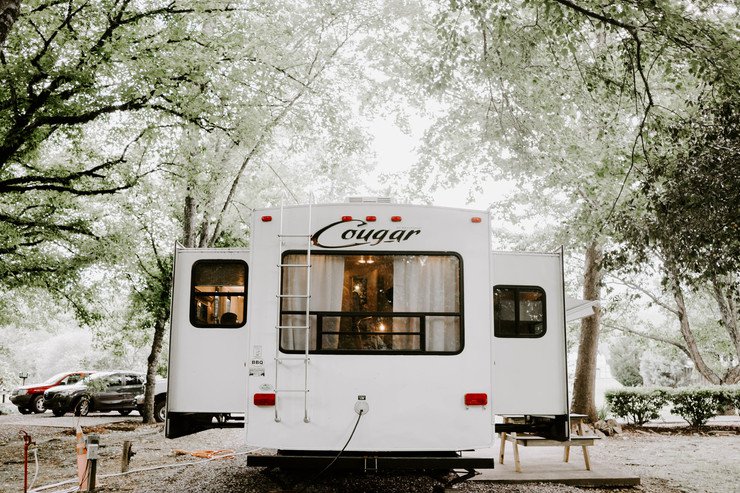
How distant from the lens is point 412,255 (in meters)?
6.03

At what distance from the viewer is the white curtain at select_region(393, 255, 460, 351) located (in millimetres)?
5875

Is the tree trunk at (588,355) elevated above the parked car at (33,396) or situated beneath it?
elevated above

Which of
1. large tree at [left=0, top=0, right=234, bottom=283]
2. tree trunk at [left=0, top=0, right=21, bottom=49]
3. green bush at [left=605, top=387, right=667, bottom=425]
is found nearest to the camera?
tree trunk at [left=0, top=0, right=21, bottom=49]

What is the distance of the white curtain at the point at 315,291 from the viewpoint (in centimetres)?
586

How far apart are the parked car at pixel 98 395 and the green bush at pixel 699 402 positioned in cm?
1608

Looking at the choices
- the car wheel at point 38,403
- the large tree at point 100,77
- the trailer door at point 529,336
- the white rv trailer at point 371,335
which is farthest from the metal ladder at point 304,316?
the car wheel at point 38,403

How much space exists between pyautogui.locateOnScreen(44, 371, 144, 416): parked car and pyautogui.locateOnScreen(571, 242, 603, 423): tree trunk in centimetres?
1358

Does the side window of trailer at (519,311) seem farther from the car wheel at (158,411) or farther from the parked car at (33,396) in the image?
the parked car at (33,396)

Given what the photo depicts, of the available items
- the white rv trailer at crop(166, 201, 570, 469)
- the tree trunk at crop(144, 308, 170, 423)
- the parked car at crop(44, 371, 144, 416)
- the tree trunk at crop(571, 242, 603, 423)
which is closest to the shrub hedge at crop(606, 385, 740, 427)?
the tree trunk at crop(571, 242, 603, 423)

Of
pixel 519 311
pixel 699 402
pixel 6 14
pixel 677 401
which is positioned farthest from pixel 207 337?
pixel 699 402

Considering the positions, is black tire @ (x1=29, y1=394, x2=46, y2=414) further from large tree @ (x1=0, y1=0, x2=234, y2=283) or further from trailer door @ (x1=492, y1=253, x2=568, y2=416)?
trailer door @ (x1=492, y1=253, x2=568, y2=416)

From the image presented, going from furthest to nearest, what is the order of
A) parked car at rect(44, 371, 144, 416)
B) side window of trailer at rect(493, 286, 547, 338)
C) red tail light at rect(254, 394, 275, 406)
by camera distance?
parked car at rect(44, 371, 144, 416)
side window of trailer at rect(493, 286, 547, 338)
red tail light at rect(254, 394, 275, 406)

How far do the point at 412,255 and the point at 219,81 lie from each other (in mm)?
7777

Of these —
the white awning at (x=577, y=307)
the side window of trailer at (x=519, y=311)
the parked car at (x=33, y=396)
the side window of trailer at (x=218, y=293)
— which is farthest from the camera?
the parked car at (x=33, y=396)
